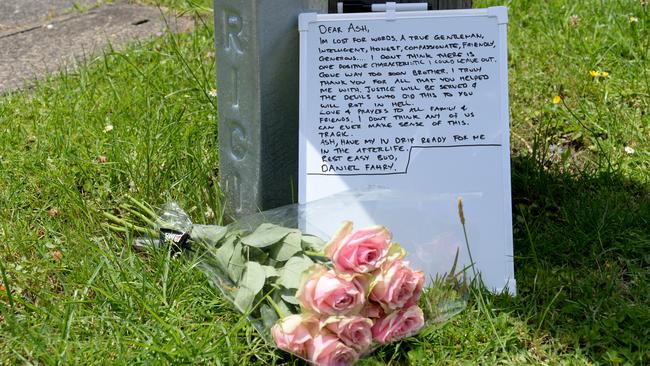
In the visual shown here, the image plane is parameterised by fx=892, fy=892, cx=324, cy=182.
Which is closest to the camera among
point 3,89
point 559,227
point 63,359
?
point 63,359

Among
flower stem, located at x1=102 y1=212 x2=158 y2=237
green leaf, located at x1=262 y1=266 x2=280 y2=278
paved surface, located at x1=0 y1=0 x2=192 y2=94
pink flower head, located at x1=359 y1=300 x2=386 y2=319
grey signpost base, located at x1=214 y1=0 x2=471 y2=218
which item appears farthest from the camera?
paved surface, located at x1=0 y1=0 x2=192 y2=94

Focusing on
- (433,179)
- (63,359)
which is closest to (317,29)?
(433,179)

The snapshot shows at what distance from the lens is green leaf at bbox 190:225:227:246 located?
264cm

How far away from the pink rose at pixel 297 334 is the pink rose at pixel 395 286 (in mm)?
183

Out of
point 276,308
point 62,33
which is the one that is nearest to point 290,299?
point 276,308

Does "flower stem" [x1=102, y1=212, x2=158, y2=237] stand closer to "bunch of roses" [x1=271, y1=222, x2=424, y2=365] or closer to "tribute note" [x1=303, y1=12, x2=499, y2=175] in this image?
"tribute note" [x1=303, y1=12, x2=499, y2=175]

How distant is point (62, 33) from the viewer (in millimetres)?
4730

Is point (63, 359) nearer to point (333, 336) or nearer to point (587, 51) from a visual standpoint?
point (333, 336)

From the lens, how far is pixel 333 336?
2266 millimetres

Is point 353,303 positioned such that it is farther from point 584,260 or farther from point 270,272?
point 584,260

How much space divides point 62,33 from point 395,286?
3.09m

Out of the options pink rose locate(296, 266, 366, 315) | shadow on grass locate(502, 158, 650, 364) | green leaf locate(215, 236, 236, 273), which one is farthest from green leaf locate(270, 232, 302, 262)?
shadow on grass locate(502, 158, 650, 364)

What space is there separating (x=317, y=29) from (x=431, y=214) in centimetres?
67

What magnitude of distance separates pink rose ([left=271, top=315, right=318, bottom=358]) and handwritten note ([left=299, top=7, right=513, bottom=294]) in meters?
0.54
